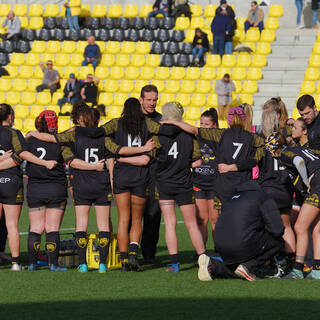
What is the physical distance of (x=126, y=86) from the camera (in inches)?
894

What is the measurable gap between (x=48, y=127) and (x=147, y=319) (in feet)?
11.0

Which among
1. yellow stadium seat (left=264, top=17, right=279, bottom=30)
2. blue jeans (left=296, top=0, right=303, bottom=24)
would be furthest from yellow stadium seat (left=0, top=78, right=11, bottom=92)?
blue jeans (left=296, top=0, right=303, bottom=24)

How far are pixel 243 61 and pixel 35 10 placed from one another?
733 centimetres

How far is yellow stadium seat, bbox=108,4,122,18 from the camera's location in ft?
81.7

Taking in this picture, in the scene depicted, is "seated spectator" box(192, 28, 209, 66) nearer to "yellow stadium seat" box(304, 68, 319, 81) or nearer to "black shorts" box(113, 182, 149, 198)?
"yellow stadium seat" box(304, 68, 319, 81)

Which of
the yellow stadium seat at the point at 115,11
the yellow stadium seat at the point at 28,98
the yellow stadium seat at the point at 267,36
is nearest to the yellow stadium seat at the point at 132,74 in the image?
the yellow stadium seat at the point at 115,11

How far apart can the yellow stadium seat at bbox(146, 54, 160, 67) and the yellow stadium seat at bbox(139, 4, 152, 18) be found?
2095 mm

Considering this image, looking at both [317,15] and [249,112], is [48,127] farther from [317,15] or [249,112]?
[317,15]

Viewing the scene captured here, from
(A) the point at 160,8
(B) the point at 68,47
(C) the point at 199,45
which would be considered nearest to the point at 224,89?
(C) the point at 199,45

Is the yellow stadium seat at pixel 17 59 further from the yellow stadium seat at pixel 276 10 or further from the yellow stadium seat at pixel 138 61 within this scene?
the yellow stadium seat at pixel 276 10

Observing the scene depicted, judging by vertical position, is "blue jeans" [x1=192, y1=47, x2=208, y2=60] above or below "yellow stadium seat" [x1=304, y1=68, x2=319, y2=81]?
above

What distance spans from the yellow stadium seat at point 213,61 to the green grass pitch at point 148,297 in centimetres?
1447

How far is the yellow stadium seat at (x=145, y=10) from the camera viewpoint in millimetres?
24734

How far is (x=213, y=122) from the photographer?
32.6 feet
